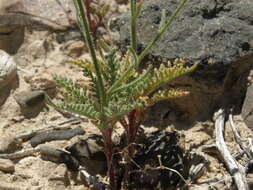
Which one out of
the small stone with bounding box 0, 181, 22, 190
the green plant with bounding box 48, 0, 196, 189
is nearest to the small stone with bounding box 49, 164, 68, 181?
the small stone with bounding box 0, 181, 22, 190

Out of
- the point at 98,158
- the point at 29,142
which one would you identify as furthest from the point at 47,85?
the point at 98,158

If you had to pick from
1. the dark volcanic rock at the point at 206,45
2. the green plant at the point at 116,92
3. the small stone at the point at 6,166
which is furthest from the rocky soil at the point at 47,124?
the green plant at the point at 116,92

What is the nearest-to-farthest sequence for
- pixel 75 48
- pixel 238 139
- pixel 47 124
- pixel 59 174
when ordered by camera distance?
pixel 59 174
pixel 238 139
pixel 47 124
pixel 75 48

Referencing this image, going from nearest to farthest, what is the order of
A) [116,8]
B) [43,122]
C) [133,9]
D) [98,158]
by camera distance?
[133,9]
[98,158]
[43,122]
[116,8]

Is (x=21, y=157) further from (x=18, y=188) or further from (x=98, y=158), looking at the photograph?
(x=98, y=158)

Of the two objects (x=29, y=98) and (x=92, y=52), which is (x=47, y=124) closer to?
(x=29, y=98)

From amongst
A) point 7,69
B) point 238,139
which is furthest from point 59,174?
point 238,139
